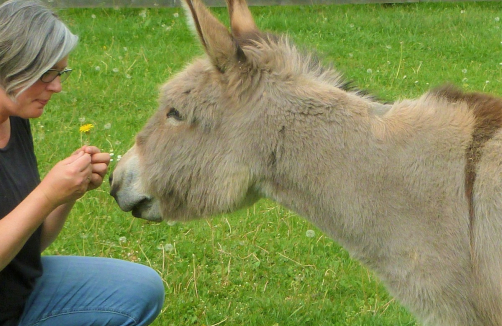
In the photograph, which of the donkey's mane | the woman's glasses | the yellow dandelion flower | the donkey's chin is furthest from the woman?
the yellow dandelion flower

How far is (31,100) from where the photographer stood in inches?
115

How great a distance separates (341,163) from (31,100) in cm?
139

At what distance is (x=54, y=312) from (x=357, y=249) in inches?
58.1

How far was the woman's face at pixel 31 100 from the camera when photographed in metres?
2.90

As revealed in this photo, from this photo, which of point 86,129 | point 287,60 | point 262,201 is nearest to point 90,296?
point 287,60

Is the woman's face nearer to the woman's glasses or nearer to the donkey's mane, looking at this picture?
the woman's glasses

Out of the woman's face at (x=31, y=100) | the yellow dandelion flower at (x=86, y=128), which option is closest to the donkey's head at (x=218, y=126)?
the woman's face at (x=31, y=100)

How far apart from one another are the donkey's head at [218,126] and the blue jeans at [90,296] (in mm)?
422

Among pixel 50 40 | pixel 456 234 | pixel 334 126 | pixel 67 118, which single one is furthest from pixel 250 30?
pixel 67 118

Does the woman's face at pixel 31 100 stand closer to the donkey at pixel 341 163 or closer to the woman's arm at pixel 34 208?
the woman's arm at pixel 34 208

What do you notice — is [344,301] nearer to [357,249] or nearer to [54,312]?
[357,249]

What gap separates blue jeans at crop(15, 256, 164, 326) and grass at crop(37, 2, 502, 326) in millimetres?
781

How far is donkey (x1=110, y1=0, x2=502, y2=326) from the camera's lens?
8.45 ft

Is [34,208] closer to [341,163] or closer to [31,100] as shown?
[31,100]
